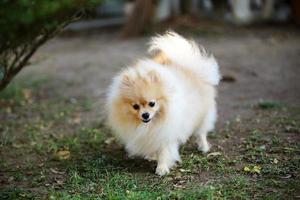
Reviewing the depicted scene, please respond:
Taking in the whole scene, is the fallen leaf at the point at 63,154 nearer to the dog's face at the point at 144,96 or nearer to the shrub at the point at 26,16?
the dog's face at the point at 144,96

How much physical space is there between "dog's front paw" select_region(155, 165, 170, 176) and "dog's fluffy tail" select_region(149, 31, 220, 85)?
816mm

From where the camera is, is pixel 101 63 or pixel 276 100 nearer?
pixel 276 100

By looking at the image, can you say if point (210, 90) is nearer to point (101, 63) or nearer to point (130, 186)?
point (130, 186)

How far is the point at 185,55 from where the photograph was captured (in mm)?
4230

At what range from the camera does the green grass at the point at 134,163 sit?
3498 mm

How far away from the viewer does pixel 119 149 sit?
4496 millimetres

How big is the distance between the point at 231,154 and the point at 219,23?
6.46 metres

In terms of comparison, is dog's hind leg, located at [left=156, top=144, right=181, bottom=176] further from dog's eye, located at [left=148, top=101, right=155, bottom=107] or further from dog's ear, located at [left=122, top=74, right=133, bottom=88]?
dog's ear, located at [left=122, top=74, right=133, bottom=88]

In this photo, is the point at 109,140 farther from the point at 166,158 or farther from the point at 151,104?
the point at 151,104

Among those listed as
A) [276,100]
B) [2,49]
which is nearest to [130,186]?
[2,49]

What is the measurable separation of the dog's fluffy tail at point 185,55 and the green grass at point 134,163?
2.04 feet

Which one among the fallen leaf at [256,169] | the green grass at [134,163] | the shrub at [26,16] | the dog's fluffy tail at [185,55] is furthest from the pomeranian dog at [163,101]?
the shrub at [26,16]

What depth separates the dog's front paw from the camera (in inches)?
151

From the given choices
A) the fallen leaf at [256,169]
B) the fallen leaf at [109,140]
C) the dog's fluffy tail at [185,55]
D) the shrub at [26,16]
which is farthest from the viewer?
the fallen leaf at [109,140]
